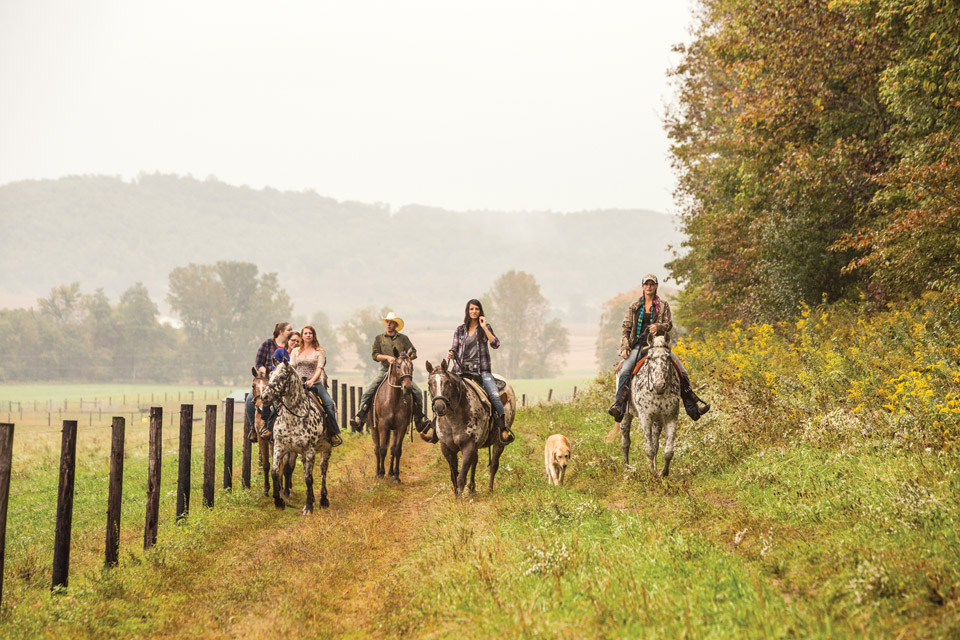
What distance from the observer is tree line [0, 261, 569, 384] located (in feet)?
388

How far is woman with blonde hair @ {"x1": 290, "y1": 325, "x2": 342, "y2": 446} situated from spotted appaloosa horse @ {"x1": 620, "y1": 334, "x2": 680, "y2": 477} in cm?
509

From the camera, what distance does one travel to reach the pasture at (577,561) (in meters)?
4.78

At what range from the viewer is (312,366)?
1100 cm

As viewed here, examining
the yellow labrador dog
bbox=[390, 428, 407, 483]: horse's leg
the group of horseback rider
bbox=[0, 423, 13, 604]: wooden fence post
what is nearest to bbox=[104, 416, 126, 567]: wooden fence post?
bbox=[0, 423, 13, 604]: wooden fence post

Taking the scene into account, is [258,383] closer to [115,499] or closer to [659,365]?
[115,499]

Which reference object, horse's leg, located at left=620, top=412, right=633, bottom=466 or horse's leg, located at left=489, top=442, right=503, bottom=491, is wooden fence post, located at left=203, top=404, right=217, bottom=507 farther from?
horse's leg, located at left=620, top=412, right=633, bottom=466

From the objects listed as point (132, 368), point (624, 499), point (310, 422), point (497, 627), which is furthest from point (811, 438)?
point (132, 368)

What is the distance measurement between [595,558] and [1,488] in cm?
560

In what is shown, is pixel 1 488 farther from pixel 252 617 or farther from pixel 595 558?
pixel 595 558

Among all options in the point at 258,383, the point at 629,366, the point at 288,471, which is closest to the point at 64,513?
the point at 288,471

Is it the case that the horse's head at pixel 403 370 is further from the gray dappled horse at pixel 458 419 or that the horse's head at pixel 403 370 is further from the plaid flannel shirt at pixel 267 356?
the plaid flannel shirt at pixel 267 356

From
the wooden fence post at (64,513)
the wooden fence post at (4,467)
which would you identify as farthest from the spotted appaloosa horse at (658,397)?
the wooden fence post at (4,467)

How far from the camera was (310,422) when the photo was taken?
34.4 feet

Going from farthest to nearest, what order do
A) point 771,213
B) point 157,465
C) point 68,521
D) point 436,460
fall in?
point 771,213, point 436,460, point 157,465, point 68,521
